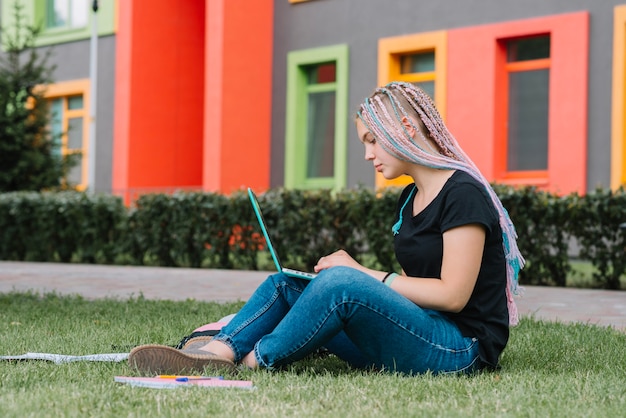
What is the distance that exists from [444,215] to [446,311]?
39cm

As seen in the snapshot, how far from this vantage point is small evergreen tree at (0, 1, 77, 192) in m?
15.1

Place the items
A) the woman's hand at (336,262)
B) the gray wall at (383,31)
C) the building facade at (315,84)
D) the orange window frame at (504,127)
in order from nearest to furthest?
the woman's hand at (336,262), the gray wall at (383,31), the building facade at (315,84), the orange window frame at (504,127)

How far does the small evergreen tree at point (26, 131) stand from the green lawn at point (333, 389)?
1063 cm

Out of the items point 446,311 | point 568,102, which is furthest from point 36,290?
point 568,102

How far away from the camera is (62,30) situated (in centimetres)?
1794

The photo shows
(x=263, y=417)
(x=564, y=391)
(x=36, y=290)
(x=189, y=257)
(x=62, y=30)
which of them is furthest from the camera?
(x=62, y=30)

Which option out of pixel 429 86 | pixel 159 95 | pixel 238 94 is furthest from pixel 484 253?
pixel 159 95

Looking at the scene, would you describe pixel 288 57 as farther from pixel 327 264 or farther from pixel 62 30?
pixel 327 264

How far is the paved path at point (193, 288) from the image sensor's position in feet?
22.5

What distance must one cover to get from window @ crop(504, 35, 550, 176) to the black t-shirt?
9.02 meters

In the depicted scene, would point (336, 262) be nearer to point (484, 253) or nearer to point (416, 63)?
point (484, 253)

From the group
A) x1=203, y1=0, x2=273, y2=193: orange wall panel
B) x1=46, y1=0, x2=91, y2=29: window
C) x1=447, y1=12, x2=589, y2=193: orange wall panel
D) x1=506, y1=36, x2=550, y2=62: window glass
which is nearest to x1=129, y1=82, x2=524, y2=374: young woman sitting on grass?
x1=447, y1=12, x2=589, y2=193: orange wall panel

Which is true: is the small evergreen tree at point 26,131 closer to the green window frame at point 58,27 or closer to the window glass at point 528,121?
the green window frame at point 58,27

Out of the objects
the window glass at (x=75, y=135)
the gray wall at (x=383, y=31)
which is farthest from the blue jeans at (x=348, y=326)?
the window glass at (x=75, y=135)
